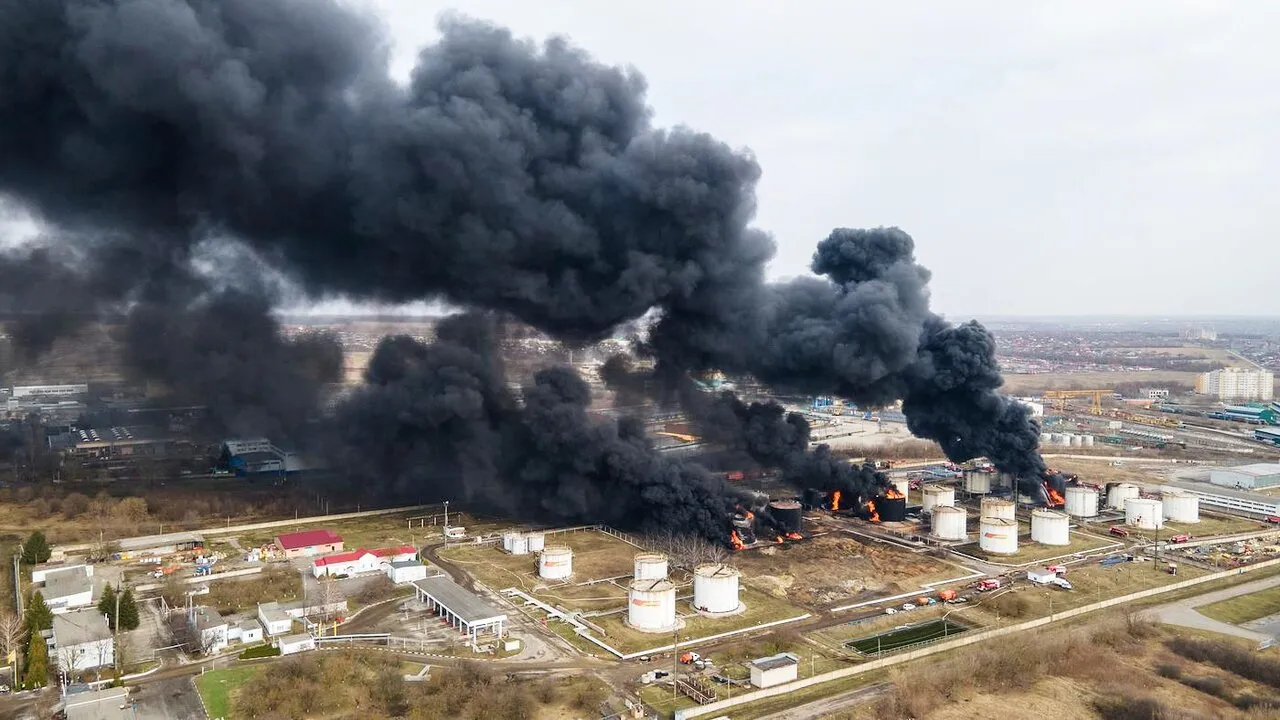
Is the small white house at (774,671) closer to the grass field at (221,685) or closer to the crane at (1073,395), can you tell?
the grass field at (221,685)

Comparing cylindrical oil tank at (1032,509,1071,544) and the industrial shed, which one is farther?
cylindrical oil tank at (1032,509,1071,544)

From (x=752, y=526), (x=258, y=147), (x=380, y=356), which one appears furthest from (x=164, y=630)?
(x=752, y=526)

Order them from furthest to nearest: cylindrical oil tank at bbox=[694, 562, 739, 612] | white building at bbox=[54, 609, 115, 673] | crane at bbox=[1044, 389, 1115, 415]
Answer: crane at bbox=[1044, 389, 1115, 415] < cylindrical oil tank at bbox=[694, 562, 739, 612] < white building at bbox=[54, 609, 115, 673]

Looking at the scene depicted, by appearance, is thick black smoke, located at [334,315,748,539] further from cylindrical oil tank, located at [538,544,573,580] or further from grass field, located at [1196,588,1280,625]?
grass field, located at [1196,588,1280,625]

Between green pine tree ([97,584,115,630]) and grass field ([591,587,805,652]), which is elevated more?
green pine tree ([97,584,115,630])

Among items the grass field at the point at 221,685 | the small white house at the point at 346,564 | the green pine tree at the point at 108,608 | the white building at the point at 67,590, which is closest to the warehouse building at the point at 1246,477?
the small white house at the point at 346,564

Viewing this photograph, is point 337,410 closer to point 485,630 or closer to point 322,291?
point 322,291

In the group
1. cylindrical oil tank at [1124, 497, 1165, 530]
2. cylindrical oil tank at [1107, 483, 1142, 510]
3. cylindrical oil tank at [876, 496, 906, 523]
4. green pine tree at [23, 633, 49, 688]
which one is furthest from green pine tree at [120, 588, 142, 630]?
cylindrical oil tank at [1107, 483, 1142, 510]

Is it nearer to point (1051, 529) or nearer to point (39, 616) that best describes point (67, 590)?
point (39, 616)

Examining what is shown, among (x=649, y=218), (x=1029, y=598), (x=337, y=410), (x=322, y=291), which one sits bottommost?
(x=1029, y=598)
